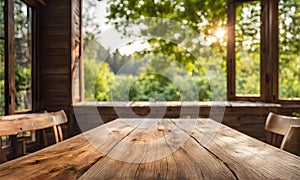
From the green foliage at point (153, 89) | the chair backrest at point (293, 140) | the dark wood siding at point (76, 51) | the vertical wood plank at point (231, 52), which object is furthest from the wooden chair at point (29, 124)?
the green foliage at point (153, 89)

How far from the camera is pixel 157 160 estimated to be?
3.47 feet

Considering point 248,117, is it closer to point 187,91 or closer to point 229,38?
point 229,38

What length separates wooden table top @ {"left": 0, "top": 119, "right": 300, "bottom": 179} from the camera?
2.85 ft

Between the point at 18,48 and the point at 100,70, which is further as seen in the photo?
the point at 100,70

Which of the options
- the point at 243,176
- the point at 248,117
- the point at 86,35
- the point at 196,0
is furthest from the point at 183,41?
Result: the point at 243,176

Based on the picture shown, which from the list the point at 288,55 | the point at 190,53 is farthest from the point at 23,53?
the point at 288,55

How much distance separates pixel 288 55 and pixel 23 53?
3176 millimetres

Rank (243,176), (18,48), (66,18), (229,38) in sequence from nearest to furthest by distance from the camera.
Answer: (243,176)
(18,48)
(66,18)
(229,38)

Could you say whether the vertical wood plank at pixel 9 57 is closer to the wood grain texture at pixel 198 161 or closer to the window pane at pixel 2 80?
the window pane at pixel 2 80

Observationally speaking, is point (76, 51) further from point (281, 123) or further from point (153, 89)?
point (281, 123)

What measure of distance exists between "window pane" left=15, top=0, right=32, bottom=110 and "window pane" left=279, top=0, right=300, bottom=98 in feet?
10.0

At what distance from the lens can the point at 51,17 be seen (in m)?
3.68

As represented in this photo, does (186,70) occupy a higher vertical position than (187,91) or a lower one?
higher

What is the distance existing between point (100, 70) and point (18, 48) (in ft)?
5.84
